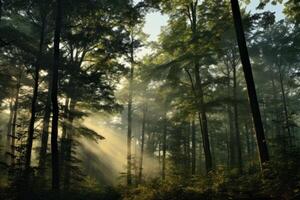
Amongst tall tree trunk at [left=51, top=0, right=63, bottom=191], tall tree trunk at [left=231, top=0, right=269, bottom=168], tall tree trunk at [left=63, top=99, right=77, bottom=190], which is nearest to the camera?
tall tree trunk at [left=231, top=0, right=269, bottom=168]

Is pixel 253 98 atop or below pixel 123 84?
below

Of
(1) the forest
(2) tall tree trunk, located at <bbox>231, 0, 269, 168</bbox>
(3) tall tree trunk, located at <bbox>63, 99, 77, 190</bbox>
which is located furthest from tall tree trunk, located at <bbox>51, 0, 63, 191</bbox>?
(2) tall tree trunk, located at <bbox>231, 0, 269, 168</bbox>

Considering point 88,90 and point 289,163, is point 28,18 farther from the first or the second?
point 289,163

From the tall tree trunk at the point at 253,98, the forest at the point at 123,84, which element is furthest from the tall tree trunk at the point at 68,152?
the tall tree trunk at the point at 253,98

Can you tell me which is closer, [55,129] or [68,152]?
[55,129]

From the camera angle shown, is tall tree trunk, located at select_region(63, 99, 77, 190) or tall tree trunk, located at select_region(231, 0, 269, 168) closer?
tall tree trunk, located at select_region(231, 0, 269, 168)

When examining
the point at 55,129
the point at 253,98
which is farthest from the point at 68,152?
the point at 253,98

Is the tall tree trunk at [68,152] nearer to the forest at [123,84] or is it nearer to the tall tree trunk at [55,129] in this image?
the forest at [123,84]

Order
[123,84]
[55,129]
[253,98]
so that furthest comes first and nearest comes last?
[123,84] → [55,129] → [253,98]

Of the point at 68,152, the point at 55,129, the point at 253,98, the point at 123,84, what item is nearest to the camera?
the point at 253,98

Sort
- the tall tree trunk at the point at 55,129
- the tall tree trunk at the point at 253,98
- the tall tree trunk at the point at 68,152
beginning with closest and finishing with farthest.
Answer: the tall tree trunk at the point at 253,98
the tall tree trunk at the point at 55,129
the tall tree trunk at the point at 68,152

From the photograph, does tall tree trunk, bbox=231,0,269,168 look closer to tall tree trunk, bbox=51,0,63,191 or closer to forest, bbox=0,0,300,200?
forest, bbox=0,0,300,200

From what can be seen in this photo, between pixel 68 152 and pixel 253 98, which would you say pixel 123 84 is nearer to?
pixel 68 152

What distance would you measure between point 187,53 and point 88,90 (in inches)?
279
